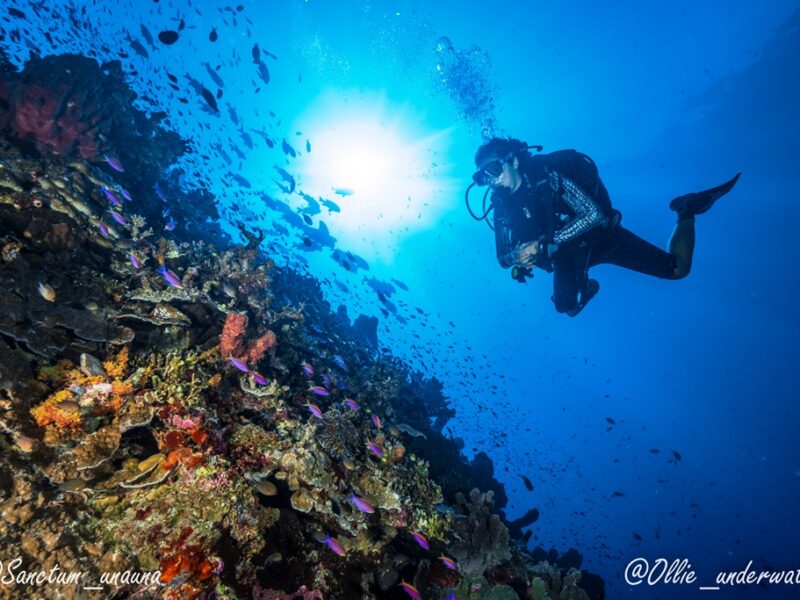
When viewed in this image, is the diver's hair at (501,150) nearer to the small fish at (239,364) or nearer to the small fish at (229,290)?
the small fish at (229,290)

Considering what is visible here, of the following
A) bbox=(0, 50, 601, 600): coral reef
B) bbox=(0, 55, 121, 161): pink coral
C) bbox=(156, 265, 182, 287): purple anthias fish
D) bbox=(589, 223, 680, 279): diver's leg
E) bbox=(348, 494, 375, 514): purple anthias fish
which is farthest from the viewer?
bbox=(0, 55, 121, 161): pink coral

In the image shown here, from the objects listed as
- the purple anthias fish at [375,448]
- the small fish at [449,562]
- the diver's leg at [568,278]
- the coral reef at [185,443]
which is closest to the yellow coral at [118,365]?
the coral reef at [185,443]

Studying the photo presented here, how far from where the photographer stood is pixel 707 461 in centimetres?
9775

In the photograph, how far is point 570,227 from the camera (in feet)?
26.1

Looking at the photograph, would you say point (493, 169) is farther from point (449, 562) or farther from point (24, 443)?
point (24, 443)

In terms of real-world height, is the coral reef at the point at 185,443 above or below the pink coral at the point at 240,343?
below

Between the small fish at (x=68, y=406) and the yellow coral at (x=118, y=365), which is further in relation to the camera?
the yellow coral at (x=118, y=365)

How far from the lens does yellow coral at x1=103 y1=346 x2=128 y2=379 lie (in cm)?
358

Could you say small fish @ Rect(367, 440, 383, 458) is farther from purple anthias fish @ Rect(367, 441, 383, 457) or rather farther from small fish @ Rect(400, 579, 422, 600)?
small fish @ Rect(400, 579, 422, 600)

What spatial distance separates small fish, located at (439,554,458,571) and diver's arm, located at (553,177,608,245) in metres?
6.25

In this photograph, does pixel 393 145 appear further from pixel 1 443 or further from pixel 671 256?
pixel 1 443

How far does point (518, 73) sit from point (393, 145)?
11.8 meters

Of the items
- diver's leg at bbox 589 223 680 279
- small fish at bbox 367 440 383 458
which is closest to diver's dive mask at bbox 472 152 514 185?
diver's leg at bbox 589 223 680 279

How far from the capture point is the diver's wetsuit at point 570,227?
7.99m
